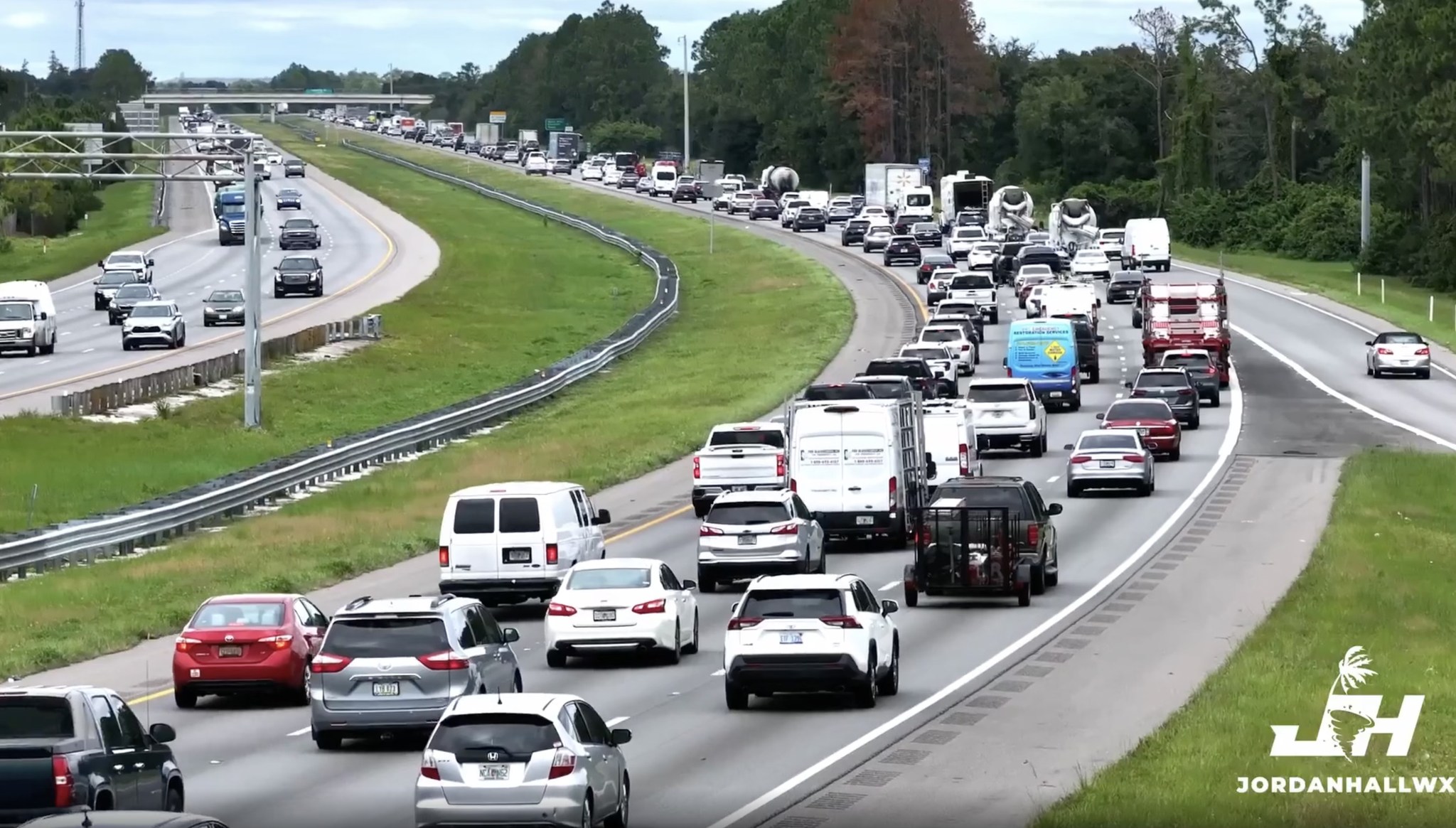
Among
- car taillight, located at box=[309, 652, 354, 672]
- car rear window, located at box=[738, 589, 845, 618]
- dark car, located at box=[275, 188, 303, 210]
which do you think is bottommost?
car taillight, located at box=[309, 652, 354, 672]

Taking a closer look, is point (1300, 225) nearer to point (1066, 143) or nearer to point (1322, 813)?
point (1066, 143)

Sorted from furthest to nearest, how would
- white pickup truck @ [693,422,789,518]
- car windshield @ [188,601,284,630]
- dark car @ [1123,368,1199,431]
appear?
dark car @ [1123,368,1199,431]
white pickup truck @ [693,422,789,518]
car windshield @ [188,601,284,630]

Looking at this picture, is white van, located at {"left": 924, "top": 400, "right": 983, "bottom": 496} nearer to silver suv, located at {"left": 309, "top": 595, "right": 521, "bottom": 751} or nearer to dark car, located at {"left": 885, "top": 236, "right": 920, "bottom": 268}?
silver suv, located at {"left": 309, "top": 595, "right": 521, "bottom": 751}

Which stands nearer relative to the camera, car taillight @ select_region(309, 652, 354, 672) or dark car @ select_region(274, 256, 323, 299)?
car taillight @ select_region(309, 652, 354, 672)

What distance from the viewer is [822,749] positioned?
2409cm

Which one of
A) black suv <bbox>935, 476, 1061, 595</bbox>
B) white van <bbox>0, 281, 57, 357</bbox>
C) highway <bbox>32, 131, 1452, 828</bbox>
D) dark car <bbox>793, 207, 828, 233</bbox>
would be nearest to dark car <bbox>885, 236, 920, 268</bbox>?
dark car <bbox>793, 207, 828, 233</bbox>

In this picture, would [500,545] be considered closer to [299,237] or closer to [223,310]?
[223,310]

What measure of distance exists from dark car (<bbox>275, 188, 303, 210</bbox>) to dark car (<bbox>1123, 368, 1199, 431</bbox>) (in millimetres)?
96759

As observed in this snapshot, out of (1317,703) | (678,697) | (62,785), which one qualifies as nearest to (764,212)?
(678,697)

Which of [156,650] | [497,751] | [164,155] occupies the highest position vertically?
[164,155]

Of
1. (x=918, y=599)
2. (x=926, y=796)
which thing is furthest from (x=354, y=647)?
(x=918, y=599)

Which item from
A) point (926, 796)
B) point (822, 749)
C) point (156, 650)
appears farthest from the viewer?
point (156, 650)

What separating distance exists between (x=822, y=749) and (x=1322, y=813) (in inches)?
257

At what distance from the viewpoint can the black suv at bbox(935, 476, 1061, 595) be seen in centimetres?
3597
